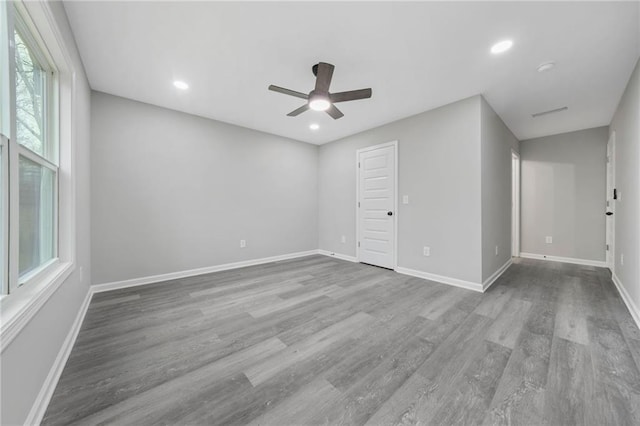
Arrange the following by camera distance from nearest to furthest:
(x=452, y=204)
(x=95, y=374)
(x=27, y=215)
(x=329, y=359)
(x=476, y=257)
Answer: (x=27, y=215) < (x=95, y=374) < (x=329, y=359) < (x=476, y=257) < (x=452, y=204)

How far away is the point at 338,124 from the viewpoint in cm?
411

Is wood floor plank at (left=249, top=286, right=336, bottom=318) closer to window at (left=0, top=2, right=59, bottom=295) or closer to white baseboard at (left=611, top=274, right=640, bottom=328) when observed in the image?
window at (left=0, top=2, right=59, bottom=295)

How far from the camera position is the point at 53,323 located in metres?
1.47

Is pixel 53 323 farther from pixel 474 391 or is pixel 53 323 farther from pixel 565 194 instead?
pixel 565 194

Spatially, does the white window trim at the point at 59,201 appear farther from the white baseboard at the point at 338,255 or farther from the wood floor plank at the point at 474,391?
the white baseboard at the point at 338,255

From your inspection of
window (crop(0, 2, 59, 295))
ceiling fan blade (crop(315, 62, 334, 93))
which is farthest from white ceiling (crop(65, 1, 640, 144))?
window (crop(0, 2, 59, 295))

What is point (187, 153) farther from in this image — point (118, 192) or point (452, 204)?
point (452, 204)

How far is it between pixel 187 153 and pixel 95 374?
115 inches

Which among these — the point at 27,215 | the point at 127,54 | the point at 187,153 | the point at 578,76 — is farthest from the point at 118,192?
the point at 578,76

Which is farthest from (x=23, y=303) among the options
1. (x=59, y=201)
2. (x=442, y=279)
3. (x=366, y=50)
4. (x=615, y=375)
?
(x=442, y=279)

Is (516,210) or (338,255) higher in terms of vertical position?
(516,210)

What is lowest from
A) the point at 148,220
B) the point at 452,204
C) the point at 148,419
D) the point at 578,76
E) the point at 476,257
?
the point at 148,419

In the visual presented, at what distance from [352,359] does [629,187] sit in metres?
3.48

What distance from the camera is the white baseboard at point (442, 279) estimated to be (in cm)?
304
